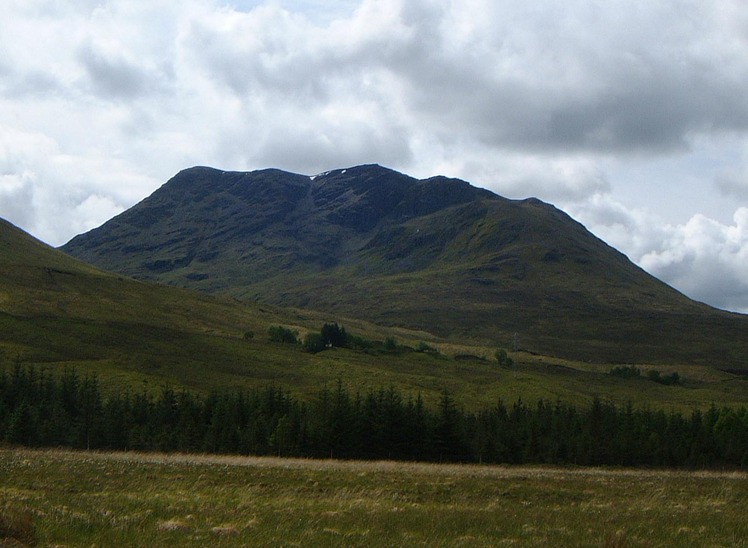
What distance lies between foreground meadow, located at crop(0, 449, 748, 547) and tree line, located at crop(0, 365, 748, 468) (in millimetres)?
35690

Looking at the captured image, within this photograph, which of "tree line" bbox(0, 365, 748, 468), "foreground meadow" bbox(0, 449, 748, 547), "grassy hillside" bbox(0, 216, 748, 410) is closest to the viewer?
"foreground meadow" bbox(0, 449, 748, 547)

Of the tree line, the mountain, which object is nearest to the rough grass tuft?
the tree line

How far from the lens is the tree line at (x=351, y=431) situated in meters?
64.1

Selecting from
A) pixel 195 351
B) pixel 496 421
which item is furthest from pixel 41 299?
pixel 496 421

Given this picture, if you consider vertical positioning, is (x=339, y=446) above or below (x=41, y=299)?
below

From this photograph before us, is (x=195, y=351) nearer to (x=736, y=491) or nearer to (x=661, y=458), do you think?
(x=661, y=458)

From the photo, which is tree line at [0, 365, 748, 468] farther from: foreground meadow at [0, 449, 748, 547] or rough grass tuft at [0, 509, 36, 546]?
rough grass tuft at [0, 509, 36, 546]

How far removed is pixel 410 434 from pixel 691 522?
1871 inches

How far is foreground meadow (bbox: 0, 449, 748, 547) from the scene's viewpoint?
575 inches

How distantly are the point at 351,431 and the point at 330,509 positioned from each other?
150ft

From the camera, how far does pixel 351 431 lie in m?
64.0

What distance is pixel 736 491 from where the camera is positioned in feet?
92.6

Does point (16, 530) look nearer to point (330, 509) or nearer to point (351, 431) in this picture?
point (330, 509)

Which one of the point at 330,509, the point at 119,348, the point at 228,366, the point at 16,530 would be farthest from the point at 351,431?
the point at 119,348
